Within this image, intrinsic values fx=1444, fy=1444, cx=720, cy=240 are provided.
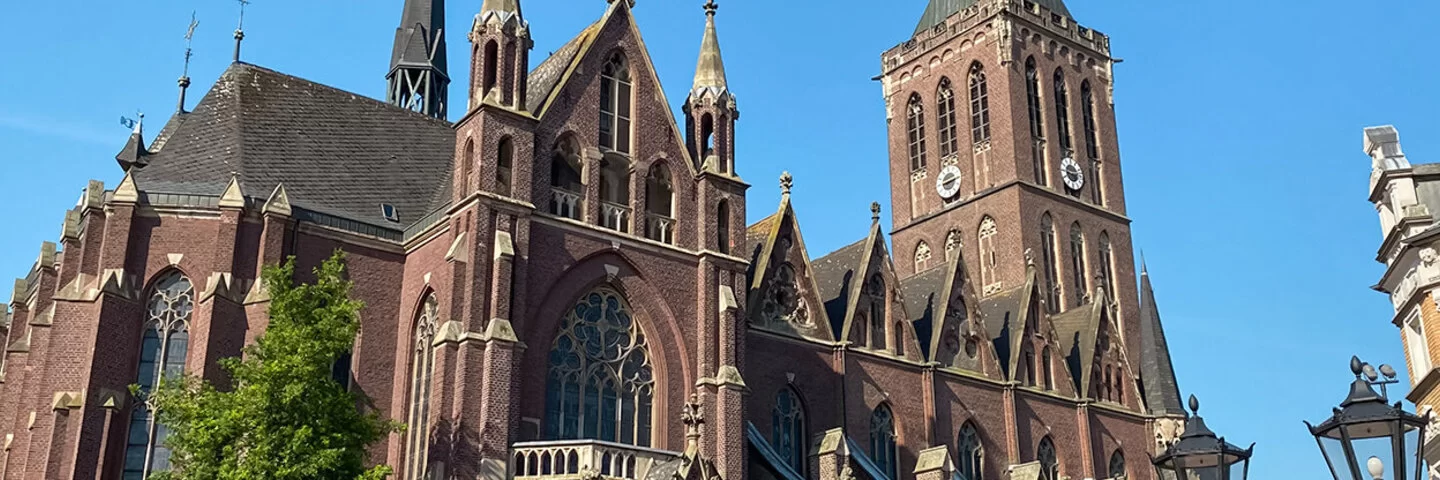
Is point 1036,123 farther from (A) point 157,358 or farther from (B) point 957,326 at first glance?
(A) point 157,358

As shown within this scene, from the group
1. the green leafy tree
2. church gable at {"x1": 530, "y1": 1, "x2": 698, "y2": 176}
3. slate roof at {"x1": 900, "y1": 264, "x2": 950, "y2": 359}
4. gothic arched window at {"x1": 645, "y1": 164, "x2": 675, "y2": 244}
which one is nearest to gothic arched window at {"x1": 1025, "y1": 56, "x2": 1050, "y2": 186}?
slate roof at {"x1": 900, "y1": 264, "x2": 950, "y2": 359}

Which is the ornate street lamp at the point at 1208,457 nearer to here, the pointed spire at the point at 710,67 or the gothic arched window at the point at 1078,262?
the pointed spire at the point at 710,67

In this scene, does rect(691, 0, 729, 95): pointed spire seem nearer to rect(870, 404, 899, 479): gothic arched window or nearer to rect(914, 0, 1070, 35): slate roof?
rect(870, 404, 899, 479): gothic arched window

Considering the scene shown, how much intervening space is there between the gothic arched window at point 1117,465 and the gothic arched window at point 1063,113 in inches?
690

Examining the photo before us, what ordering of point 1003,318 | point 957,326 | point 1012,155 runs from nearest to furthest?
point 957,326 < point 1003,318 < point 1012,155

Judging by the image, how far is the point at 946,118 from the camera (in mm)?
68312

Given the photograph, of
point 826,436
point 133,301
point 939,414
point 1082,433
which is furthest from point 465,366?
point 1082,433

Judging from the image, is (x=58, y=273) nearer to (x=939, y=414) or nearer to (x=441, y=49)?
(x=441, y=49)

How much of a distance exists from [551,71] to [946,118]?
106 feet

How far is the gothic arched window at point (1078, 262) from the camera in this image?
208ft

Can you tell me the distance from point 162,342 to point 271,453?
10.3m

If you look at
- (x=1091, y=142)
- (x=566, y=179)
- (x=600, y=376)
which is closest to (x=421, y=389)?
(x=600, y=376)

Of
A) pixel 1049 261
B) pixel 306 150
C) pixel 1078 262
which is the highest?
pixel 1078 262

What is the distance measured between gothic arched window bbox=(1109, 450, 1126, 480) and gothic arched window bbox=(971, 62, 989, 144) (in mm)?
17607
